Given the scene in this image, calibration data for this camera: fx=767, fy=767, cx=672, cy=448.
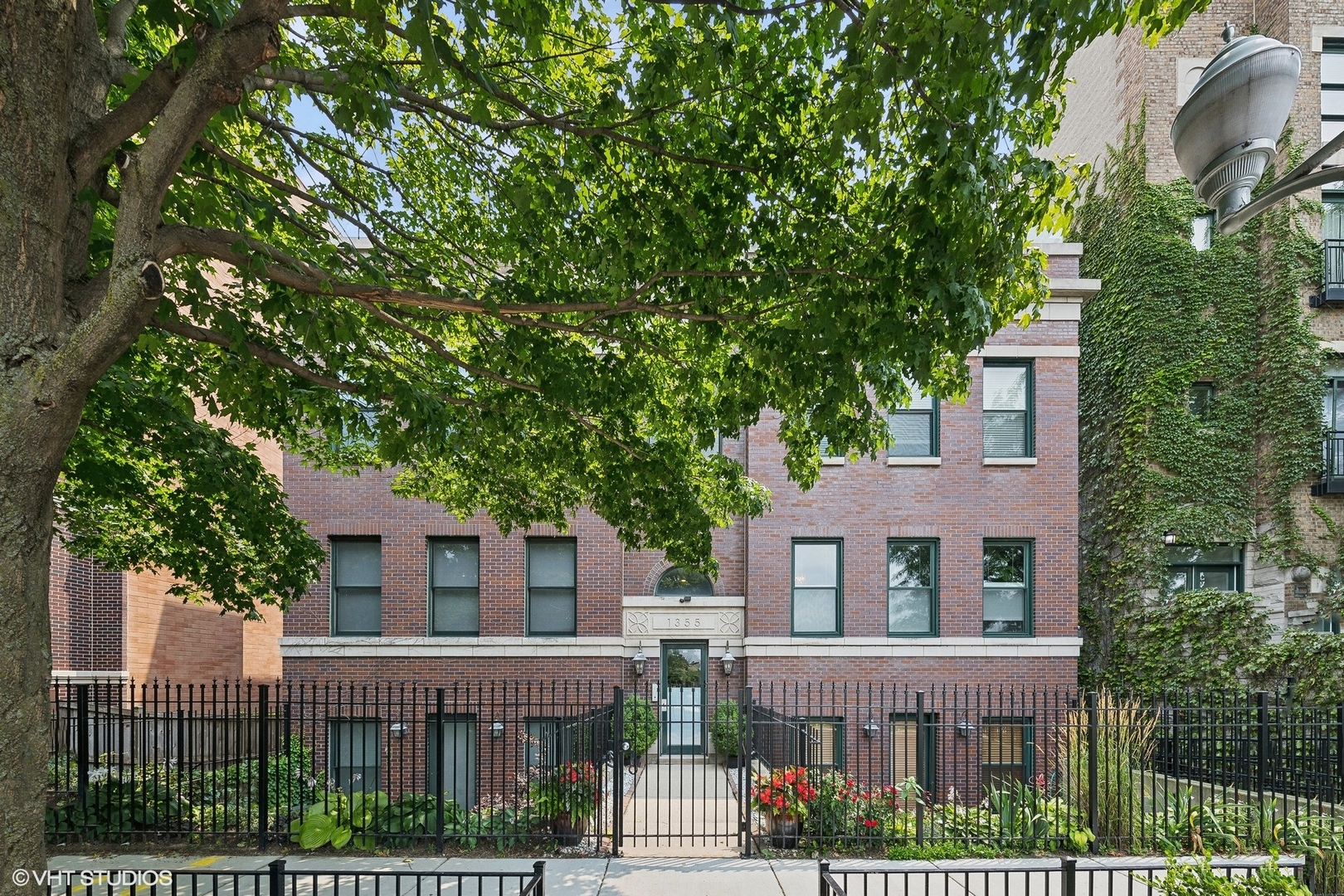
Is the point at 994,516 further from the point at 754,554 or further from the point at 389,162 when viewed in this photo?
the point at 389,162

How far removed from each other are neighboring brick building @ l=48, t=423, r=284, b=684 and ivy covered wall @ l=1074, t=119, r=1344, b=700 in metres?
17.6

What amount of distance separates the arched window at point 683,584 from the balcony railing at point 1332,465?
12.0 metres

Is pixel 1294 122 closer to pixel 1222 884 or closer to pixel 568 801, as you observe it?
pixel 1222 884

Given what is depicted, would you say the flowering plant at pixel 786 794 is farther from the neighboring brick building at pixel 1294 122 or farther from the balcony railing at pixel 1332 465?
the balcony railing at pixel 1332 465

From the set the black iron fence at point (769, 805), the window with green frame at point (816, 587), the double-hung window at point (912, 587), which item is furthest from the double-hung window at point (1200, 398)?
the window with green frame at point (816, 587)

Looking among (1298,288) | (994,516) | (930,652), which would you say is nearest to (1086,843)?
(930,652)

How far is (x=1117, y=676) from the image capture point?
15.9 m

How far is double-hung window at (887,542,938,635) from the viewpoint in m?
15.5

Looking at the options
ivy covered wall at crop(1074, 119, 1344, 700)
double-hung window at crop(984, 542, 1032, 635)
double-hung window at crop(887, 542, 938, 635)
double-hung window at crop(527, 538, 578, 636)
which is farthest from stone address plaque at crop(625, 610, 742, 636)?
ivy covered wall at crop(1074, 119, 1344, 700)

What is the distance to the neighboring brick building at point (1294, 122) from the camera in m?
14.9

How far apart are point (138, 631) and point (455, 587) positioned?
7514mm

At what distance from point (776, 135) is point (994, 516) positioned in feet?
38.5

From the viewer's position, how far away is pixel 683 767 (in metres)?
14.3

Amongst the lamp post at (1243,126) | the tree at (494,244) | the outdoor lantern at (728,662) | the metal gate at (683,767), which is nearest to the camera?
the lamp post at (1243,126)
